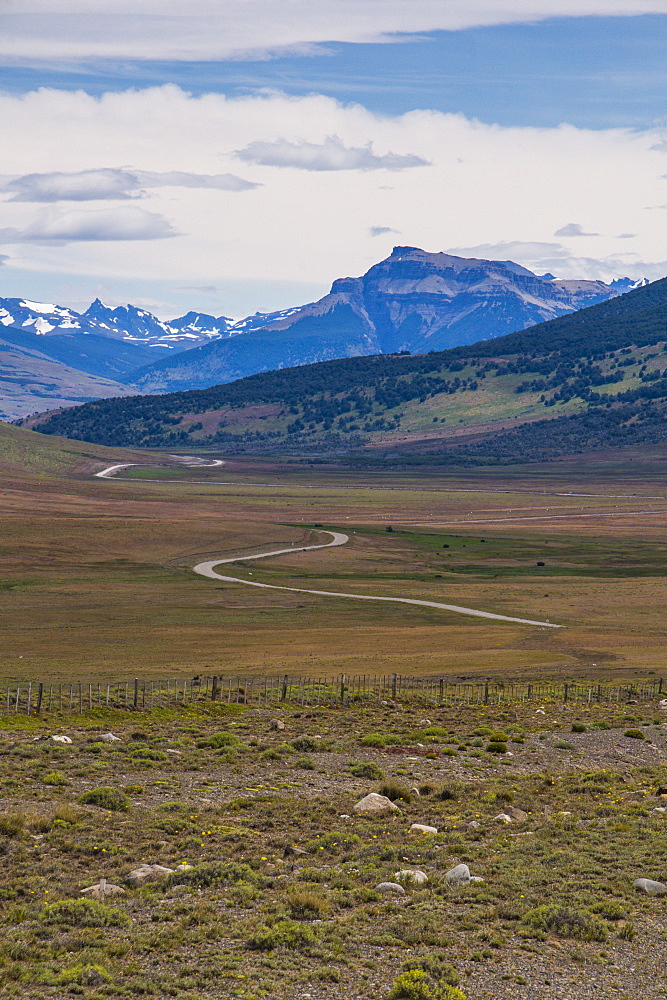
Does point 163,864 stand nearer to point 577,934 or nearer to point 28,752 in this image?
point 577,934

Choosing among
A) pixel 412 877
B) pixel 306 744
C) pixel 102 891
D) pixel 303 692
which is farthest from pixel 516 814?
pixel 303 692

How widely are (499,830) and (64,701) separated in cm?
2632

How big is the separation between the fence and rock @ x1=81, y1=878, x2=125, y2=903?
2288cm

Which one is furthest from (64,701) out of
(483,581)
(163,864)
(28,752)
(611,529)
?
(611,529)

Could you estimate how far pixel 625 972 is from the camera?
16.1 metres

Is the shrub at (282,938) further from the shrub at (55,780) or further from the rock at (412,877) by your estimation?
the shrub at (55,780)

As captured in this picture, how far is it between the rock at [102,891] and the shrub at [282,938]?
3383 millimetres

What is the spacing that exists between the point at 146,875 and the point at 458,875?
6679 millimetres

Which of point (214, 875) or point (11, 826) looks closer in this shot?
point (214, 875)

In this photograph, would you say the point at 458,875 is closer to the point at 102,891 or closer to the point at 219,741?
the point at 102,891

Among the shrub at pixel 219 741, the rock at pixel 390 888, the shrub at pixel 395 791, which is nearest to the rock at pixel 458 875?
the rock at pixel 390 888

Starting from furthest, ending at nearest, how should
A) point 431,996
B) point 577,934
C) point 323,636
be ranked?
1. point 323,636
2. point 577,934
3. point 431,996

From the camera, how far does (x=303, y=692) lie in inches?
1943

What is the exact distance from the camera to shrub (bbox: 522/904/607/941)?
1745 centimetres
